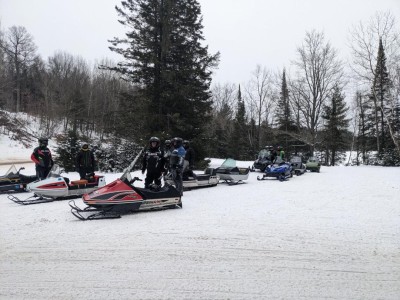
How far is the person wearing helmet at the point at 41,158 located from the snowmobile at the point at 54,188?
4.11 ft

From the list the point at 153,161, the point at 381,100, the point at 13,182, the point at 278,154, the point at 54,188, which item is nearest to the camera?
the point at 153,161

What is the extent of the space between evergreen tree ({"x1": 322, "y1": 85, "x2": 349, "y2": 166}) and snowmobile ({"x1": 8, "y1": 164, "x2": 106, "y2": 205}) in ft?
101

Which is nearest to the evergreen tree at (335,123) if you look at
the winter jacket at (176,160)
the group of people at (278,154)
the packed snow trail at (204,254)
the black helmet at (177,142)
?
the group of people at (278,154)

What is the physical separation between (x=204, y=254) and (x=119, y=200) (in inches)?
116

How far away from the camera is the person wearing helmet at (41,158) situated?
10.4 m

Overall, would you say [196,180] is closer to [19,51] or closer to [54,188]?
[54,188]

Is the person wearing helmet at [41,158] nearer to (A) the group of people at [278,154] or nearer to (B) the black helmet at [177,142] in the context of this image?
(B) the black helmet at [177,142]

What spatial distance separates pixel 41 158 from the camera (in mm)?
10453

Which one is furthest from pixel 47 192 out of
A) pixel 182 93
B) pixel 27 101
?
pixel 27 101

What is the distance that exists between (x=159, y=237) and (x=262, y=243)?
1.71 meters

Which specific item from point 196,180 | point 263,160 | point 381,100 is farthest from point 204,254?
point 381,100

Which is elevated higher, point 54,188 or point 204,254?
point 54,188

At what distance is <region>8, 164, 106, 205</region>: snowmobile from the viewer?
8602mm

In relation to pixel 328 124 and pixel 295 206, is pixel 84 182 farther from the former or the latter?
pixel 328 124
